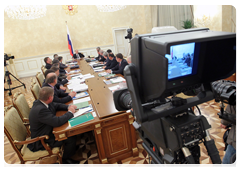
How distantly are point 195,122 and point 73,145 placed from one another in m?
1.93

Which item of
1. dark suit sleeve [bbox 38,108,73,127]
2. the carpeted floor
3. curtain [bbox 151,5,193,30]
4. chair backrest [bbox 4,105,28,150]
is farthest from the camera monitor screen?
curtain [bbox 151,5,193,30]

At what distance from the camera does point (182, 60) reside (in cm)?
79

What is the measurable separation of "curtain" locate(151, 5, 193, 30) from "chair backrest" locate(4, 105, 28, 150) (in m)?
9.55

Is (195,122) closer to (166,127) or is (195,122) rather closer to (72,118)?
(166,127)

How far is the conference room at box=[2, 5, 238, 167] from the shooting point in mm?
2039

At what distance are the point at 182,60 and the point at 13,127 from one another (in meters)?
2.14

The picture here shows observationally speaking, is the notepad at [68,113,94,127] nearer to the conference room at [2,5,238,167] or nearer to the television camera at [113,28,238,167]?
the conference room at [2,5,238,167]

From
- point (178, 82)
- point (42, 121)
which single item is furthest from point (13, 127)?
point (178, 82)

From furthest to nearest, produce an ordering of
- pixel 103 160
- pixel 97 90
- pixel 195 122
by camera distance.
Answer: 1. pixel 97 90
2. pixel 103 160
3. pixel 195 122

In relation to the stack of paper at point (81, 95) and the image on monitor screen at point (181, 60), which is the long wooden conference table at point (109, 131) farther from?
the image on monitor screen at point (181, 60)

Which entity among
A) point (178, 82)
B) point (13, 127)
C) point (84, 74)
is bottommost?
point (13, 127)

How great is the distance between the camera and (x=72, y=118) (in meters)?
2.09

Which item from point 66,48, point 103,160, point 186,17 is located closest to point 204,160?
point 103,160

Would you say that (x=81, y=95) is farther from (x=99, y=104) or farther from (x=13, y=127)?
(x=13, y=127)
